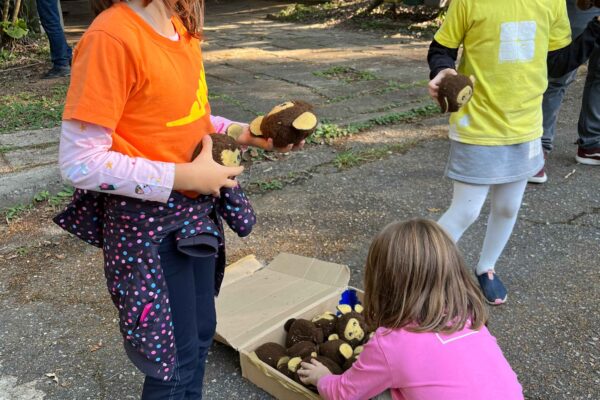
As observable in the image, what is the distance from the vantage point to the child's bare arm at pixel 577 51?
7.61 feet

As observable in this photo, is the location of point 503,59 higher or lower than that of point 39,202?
higher

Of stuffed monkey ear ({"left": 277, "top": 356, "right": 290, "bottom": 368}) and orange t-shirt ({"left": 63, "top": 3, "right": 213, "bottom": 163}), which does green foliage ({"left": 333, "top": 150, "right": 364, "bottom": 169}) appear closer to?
stuffed monkey ear ({"left": 277, "top": 356, "right": 290, "bottom": 368})

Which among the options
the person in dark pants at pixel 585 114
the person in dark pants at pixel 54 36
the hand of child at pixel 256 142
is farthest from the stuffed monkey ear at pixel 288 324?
the person in dark pants at pixel 54 36

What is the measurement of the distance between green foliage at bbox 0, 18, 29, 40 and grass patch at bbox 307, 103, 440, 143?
3.53 meters

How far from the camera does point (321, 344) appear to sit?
2.17 meters

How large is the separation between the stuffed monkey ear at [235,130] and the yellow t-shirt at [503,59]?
3.36 feet

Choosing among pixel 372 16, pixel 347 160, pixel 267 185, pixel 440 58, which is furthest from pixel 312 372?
pixel 372 16

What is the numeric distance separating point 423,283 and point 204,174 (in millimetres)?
640

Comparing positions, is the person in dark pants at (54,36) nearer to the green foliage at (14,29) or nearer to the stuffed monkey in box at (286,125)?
the green foliage at (14,29)

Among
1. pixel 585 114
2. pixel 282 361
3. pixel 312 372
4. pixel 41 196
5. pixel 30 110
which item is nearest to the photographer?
pixel 312 372

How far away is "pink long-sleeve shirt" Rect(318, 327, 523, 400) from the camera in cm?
152

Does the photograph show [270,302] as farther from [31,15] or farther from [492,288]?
[31,15]

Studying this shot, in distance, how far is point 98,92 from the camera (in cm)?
124

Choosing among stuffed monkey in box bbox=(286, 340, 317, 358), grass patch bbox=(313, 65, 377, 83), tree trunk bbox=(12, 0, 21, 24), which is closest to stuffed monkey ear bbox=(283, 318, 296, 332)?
stuffed monkey in box bbox=(286, 340, 317, 358)
